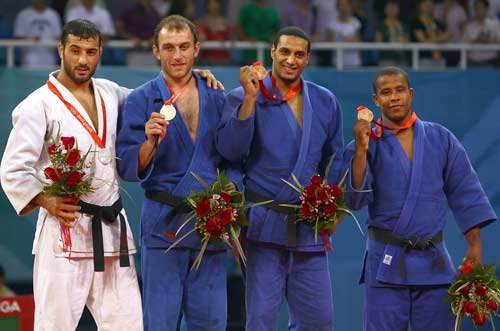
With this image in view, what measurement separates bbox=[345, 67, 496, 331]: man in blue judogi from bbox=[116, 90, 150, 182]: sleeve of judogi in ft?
3.60

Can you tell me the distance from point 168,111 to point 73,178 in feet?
1.93

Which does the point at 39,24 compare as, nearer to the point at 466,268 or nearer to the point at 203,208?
the point at 203,208

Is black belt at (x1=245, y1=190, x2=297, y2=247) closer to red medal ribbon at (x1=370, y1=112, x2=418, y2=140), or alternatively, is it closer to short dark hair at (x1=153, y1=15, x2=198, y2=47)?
red medal ribbon at (x1=370, y1=112, x2=418, y2=140)

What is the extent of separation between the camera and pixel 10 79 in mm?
7352

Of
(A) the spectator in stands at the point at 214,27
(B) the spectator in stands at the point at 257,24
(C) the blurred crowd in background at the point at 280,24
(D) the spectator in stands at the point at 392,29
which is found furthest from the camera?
(D) the spectator in stands at the point at 392,29

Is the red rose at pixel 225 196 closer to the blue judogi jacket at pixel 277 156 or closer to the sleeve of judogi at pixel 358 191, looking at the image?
the blue judogi jacket at pixel 277 156

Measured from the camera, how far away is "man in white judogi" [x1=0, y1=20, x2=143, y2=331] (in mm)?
Answer: 4949

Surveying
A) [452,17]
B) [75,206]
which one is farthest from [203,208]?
[452,17]

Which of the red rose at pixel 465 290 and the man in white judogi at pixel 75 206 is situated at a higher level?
the man in white judogi at pixel 75 206

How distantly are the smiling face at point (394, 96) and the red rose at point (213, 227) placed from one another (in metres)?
1.16

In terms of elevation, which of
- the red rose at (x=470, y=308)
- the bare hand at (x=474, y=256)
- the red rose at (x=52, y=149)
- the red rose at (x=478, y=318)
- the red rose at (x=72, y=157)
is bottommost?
the red rose at (x=478, y=318)

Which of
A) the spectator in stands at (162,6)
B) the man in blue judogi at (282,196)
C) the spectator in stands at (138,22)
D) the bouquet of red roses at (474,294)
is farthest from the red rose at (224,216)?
the spectator in stands at (162,6)

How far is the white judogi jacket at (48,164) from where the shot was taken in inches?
195

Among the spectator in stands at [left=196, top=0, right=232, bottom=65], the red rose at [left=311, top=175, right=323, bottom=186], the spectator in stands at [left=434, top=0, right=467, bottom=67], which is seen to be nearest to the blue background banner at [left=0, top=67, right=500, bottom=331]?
the spectator in stands at [left=196, top=0, right=232, bottom=65]
